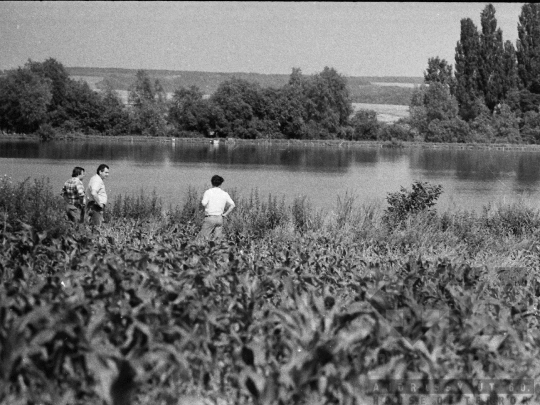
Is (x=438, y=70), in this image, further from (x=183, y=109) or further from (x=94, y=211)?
(x=94, y=211)

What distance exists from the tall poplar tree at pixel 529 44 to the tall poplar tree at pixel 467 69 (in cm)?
473

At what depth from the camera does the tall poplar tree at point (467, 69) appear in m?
87.8

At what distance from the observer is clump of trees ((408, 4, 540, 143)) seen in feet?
288

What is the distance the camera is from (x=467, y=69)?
9062 centimetres

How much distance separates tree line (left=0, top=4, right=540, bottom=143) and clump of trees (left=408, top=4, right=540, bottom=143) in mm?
115

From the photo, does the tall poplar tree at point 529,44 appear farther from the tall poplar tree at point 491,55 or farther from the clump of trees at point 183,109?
the clump of trees at point 183,109

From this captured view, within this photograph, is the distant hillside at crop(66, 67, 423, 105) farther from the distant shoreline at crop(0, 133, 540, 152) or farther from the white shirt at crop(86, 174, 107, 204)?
the white shirt at crop(86, 174, 107, 204)

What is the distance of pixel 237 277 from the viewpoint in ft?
19.4

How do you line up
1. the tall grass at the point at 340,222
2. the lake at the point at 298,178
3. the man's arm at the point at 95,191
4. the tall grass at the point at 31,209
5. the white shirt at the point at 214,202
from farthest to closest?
the lake at the point at 298,178 < the man's arm at the point at 95,191 < the white shirt at the point at 214,202 < the tall grass at the point at 340,222 < the tall grass at the point at 31,209

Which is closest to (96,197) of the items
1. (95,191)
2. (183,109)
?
(95,191)

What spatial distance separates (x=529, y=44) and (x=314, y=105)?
98.6 ft

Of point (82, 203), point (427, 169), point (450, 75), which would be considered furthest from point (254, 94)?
point (82, 203)

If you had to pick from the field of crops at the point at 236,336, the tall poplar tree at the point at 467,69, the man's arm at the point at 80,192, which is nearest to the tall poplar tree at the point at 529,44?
the tall poplar tree at the point at 467,69

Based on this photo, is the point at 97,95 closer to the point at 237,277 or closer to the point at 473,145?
the point at 473,145
